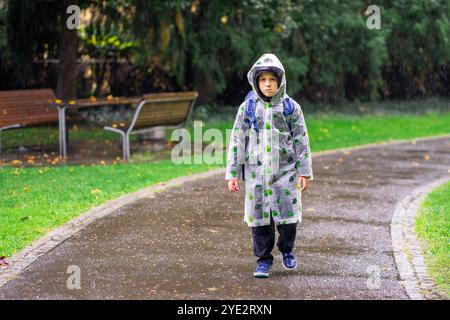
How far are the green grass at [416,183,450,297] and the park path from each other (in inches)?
12.2

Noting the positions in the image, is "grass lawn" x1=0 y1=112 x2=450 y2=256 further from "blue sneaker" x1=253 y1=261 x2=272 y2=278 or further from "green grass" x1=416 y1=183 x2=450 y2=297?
"green grass" x1=416 y1=183 x2=450 y2=297

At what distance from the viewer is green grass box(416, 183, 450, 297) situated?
687cm

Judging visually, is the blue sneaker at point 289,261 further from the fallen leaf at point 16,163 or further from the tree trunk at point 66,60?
the tree trunk at point 66,60

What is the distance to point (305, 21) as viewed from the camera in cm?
2166

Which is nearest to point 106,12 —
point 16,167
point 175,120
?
point 175,120

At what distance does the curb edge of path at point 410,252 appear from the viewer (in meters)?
6.35

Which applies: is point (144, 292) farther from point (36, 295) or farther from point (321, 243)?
point (321, 243)

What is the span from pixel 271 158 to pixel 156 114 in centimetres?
794

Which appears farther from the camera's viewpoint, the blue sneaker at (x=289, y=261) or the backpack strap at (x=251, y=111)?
the blue sneaker at (x=289, y=261)

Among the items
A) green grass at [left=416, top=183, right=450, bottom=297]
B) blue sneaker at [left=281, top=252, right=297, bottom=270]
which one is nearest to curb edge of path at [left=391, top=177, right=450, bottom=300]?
green grass at [left=416, top=183, right=450, bottom=297]

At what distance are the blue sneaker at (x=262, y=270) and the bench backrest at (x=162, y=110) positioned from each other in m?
7.25

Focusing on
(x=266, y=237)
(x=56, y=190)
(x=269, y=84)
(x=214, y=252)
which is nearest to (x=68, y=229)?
(x=214, y=252)

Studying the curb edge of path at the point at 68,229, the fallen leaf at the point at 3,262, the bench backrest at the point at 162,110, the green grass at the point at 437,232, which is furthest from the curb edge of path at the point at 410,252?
the bench backrest at the point at 162,110

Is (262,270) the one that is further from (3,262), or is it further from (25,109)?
(25,109)
